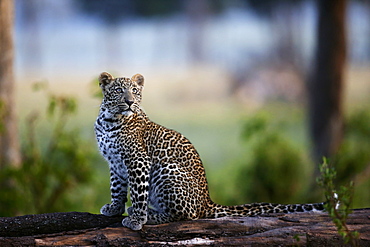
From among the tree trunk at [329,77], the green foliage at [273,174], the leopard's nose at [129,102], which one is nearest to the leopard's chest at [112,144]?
the leopard's nose at [129,102]

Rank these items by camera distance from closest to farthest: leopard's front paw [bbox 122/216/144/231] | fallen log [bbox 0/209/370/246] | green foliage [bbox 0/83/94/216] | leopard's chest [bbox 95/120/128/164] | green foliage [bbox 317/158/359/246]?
1. green foliage [bbox 317/158/359/246]
2. fallen log [bbox 0/209/370/246]
3. leopard's front paw [bbox 122/216/144/231]
4. leopard's chest [bbox 95/120/128/164]
5. green foliage [bbox 0/83/94/216]

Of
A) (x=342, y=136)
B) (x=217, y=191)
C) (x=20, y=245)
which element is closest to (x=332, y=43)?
(x=342, y=136)

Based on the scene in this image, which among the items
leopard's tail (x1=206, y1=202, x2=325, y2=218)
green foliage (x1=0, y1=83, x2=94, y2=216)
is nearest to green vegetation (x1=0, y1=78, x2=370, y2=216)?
green foliage (x1=0, y1=83, x2=94, y2=216)

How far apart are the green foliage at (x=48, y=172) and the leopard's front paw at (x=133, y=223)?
4.36 m

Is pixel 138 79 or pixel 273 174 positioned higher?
pixel 138 79

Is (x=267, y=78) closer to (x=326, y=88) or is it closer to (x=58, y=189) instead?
(x=326, y=88)

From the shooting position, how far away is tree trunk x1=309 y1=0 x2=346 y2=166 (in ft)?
43.5

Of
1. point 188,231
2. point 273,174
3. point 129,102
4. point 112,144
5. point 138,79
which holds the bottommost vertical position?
point 273,174

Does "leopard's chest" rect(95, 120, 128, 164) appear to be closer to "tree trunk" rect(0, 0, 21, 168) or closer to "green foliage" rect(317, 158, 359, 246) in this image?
"green foliage" rect(317, 158, 359, 246)

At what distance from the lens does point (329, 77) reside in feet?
44.3

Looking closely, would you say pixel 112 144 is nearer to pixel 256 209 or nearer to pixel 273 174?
pixel 256 209

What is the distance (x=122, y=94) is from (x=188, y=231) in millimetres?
1455

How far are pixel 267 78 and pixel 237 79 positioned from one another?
4.00 ft

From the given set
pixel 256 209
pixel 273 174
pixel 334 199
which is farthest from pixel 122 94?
pixel 273 174
